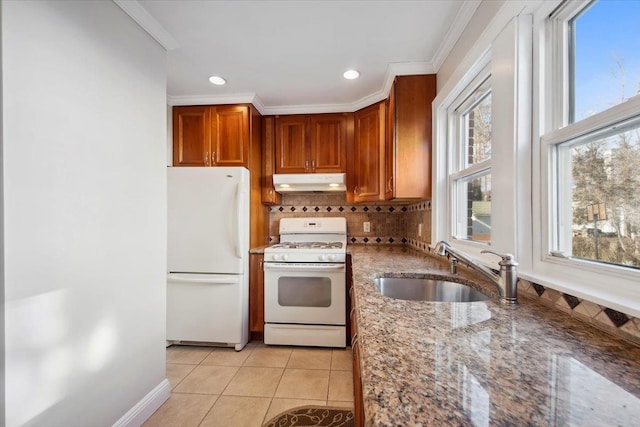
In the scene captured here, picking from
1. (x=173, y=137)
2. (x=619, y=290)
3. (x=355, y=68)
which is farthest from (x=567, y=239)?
(x=173, y=137)

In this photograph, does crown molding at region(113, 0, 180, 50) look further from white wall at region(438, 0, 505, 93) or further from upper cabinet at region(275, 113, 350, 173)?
white wall at region(438, 0, 505, 93)

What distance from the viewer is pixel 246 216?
8.51 ft

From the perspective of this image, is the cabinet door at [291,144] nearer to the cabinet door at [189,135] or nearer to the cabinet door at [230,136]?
the cabinet door at [230,136]

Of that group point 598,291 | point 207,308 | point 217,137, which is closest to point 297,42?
point 217,137

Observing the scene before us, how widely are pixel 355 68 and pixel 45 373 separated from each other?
8.15 ft

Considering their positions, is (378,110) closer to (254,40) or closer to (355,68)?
(355,68)

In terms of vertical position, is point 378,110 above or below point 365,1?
below

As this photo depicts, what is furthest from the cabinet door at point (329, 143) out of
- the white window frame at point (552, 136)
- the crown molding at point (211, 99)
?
the white window frame at point (552, 136)

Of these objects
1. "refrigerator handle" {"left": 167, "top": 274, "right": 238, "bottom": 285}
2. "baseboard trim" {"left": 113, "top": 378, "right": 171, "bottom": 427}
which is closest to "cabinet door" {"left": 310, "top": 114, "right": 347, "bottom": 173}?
"refrigerator handle" {"left": 167, "top": 274, "right": 238, "bottom": 285}

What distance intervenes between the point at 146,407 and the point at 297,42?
2446mm

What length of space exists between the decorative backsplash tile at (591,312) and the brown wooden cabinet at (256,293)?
2100 millimetres

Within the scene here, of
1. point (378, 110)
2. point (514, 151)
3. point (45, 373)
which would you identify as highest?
point (378, 110)

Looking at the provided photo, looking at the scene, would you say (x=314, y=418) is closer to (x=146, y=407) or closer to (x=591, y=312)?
(x=146, y=407)

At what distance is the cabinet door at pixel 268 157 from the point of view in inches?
117
